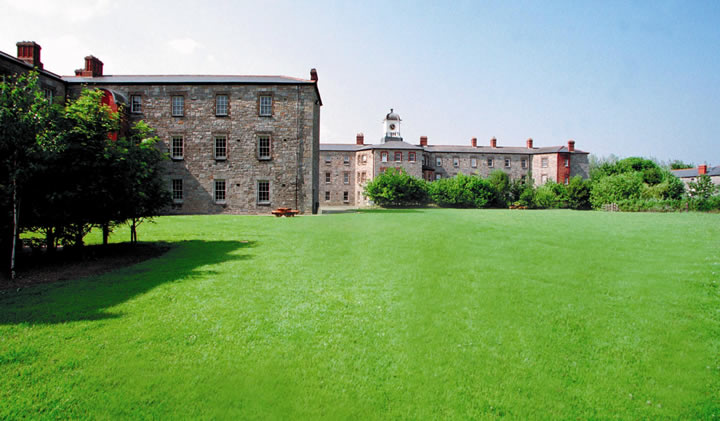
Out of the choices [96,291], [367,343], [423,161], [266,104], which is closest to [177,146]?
[266,104]

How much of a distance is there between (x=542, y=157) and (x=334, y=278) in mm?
66173

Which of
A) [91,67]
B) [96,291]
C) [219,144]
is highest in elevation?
[91,67]

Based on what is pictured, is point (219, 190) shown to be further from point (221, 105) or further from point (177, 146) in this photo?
point (221, 105)

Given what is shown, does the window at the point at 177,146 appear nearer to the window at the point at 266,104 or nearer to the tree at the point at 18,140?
the window at the point at 266,104

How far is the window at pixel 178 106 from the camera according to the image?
95.9ft

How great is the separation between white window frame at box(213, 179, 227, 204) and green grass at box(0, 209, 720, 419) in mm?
20778

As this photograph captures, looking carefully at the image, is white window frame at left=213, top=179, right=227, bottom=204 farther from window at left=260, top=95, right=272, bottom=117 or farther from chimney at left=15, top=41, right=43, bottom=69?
chimney at left=15, top=41, right=43, bottom=69

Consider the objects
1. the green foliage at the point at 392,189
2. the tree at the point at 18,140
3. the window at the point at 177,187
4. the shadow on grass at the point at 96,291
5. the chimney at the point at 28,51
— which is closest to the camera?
the shadow on grass at the point at 96,291

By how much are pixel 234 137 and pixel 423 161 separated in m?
39.5

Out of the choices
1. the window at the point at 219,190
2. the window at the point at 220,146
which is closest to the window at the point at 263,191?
the window at the point at 219,190

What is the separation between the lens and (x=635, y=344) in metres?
5.23

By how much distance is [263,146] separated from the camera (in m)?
29.4

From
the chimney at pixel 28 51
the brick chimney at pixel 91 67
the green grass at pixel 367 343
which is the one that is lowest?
the green grass at pixel 367 343

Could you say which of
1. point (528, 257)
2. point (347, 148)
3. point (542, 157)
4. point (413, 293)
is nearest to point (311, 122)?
point (528, 257)
